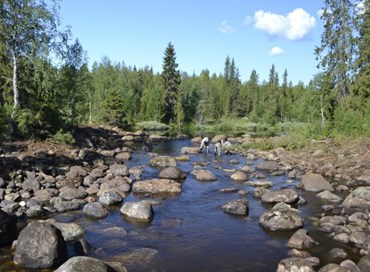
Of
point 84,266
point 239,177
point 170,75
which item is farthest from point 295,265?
point 170,75

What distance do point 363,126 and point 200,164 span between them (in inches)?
662

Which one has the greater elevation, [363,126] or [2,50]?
[2,50]

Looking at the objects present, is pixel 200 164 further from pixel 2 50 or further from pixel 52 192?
pixel 2 50

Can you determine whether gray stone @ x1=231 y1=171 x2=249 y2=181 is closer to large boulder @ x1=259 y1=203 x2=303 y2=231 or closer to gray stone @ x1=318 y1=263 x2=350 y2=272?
large boulder @ x1=259 y1=203 x2=303 y2=231

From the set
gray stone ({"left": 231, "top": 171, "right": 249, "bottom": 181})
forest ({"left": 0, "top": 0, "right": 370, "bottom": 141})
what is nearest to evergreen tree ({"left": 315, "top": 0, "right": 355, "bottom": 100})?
forest ({"left": 0, "top": 0, "right": 370, "bottom": 141})

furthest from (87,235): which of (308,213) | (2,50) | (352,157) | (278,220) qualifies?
(352,157)

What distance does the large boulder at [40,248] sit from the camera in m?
13.1

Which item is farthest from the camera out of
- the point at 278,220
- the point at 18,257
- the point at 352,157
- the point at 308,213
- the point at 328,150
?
the point at 328,150

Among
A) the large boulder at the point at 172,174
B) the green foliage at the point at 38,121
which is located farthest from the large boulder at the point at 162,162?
the green foliage at the point at 38,121

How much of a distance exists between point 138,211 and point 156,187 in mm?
5568

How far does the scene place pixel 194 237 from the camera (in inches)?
658

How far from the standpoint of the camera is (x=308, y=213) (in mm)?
20375

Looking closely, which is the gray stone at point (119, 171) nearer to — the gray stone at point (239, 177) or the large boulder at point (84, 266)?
the gray stone at point (239, 177)

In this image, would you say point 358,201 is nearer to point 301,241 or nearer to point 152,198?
point 301,241
